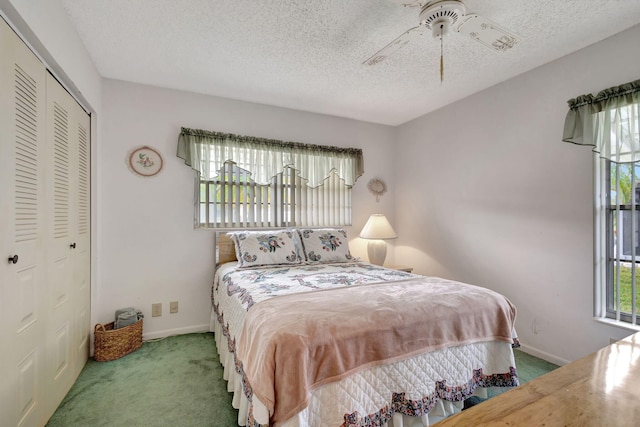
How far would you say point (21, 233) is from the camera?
1381 millimetres

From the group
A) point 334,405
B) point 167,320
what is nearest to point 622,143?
point 334,405

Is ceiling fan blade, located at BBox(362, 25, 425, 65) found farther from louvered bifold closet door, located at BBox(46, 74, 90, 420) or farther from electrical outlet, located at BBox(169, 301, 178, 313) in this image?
electrical outlet, located at BBox(169, 301, 178, 313)

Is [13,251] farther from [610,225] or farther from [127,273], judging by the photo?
[610,225]

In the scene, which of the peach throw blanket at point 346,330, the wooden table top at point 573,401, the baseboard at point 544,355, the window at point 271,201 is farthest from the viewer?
the window at point 271,201

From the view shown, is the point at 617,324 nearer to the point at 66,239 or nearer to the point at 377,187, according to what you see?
the point at 377,187

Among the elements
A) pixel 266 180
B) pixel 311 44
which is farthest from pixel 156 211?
pixel 311 44

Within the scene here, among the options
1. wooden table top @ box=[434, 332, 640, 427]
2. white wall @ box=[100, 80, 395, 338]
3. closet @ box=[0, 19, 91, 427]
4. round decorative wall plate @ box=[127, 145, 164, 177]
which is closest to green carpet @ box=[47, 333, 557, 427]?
closet @ box=[0, 19, 91, 427]

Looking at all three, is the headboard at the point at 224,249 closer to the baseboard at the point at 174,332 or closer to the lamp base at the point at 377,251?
the baseboard at the point at 174,332

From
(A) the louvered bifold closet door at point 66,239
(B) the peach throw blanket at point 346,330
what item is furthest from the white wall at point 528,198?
(A) the louvered bifold closet door at point 66,239

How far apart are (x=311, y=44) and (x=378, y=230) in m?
2.14

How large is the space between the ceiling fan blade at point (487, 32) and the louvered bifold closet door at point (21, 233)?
217cm

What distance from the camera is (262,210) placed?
3.38 metres

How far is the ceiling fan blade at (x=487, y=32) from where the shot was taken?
1.56 meters

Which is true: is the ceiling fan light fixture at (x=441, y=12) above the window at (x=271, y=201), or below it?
above
